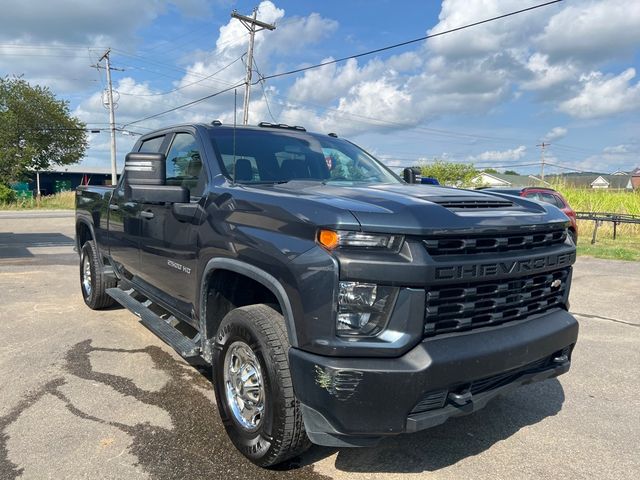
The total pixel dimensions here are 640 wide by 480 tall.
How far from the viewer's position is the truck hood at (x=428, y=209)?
230 centimetres

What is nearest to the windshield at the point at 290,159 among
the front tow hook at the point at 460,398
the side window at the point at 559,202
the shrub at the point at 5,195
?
the front tow hook at the point at 460,398

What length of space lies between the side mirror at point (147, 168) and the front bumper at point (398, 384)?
1.56m

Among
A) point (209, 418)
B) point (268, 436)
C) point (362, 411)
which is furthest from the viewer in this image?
point (209, 418)

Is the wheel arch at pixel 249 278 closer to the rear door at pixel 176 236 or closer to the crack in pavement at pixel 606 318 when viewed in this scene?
the rear door at pixel 176 236

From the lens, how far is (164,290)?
4031mm

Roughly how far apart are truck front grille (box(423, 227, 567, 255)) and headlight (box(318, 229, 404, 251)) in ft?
0.48

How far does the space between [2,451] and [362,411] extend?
214cm

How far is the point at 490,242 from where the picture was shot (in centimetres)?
250

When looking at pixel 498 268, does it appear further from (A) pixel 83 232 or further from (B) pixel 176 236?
(A) pixel 83 232

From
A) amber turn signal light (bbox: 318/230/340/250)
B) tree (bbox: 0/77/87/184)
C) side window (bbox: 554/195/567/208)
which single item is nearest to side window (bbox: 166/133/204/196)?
amber turn signal light (bbox: 318/230/340/250)

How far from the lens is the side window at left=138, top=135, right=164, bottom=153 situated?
4564mm

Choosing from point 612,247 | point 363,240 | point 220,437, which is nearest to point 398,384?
point 363,240

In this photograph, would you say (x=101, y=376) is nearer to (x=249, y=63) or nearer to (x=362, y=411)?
(x=362, y=411)

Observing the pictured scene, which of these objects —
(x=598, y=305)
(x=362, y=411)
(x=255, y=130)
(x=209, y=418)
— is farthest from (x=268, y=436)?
(x=598, y=305)
